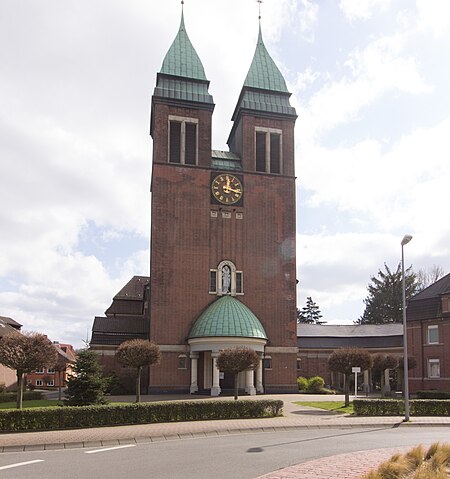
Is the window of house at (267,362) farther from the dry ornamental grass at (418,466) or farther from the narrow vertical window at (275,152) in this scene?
the dry ornamental grass at (418,466)

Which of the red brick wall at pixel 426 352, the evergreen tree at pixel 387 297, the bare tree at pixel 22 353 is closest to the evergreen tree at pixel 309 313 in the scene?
the evergreen tree at pixel 387 297

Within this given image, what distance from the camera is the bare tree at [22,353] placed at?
24.5 meters

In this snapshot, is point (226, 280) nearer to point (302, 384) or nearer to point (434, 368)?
point (302, 384)

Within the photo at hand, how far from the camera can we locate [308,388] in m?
48.9

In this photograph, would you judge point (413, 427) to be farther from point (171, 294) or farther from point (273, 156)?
point (273, 156)

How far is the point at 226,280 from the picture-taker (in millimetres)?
47375

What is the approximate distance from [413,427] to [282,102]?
34.6 meters

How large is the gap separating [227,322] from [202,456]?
2833 centimetres

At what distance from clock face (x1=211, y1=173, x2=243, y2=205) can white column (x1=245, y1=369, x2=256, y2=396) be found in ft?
45.9

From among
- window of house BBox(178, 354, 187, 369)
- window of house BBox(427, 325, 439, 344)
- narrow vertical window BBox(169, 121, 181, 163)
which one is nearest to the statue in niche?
window of house BBox(178, 354, 187, 369)

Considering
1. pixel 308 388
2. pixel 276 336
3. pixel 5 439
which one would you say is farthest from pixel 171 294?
pixel 5 439

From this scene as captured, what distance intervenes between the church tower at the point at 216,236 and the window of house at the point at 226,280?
3.2 inches

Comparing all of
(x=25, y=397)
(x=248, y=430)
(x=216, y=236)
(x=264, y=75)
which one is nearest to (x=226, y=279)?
(x=216, y=236)

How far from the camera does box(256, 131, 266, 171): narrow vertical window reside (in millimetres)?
49906
